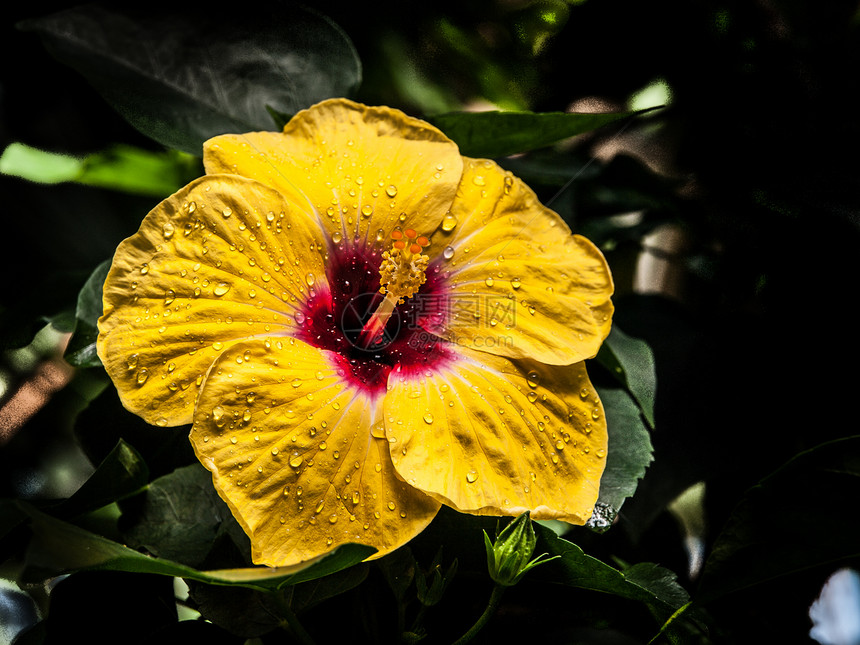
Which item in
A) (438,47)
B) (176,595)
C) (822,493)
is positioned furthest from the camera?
(438,47)

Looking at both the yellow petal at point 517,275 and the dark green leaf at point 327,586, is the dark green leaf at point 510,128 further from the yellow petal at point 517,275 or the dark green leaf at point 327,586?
the dark green leaf at point 327,586

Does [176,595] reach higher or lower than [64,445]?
lower

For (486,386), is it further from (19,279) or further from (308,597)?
(19,279)

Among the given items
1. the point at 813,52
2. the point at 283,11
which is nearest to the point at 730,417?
the point at 813,52

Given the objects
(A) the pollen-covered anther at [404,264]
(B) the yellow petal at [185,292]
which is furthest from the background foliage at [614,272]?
(A) the pollen-covered anther at [404,264]

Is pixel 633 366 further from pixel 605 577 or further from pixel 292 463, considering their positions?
pixel 292 463

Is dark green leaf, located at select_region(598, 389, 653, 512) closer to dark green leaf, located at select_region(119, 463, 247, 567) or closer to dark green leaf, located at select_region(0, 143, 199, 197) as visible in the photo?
dark green leaf, located at select_region(119, 463, 247, 567)

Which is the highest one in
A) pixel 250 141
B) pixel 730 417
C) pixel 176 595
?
pixel 250 141
